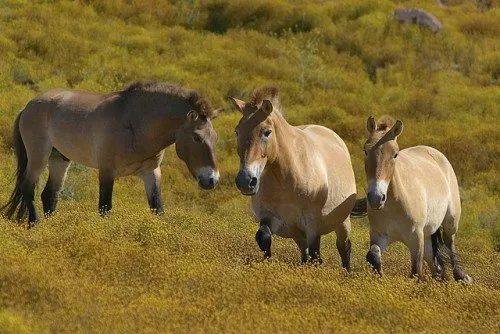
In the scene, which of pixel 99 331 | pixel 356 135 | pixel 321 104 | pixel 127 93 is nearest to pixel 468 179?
pixel 356 135

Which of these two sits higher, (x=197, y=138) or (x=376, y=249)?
(x=197, y=138)

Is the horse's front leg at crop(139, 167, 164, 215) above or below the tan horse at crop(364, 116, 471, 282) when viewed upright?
below

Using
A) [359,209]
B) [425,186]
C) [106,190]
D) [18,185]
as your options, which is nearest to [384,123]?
[425,186]

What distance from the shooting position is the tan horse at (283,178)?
10.2 meters

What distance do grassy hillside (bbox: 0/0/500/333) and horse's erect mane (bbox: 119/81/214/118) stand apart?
1.35 meters

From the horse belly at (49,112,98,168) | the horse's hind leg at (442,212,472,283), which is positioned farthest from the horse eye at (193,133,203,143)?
the horse's hind leg at (442,212,472,283)

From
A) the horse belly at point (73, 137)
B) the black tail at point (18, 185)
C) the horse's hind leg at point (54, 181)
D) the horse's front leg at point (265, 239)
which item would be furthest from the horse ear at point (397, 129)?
the black tail at point (18, 185)

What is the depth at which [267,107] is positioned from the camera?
1030cm

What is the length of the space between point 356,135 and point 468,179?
2.93m

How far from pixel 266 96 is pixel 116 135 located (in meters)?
2.91

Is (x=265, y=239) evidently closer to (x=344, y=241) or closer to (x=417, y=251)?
(x=417, y=251)

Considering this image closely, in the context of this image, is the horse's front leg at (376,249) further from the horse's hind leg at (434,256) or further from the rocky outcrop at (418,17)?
the rocky outcrop at (418,17)

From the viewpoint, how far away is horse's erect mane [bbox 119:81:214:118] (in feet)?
40.7

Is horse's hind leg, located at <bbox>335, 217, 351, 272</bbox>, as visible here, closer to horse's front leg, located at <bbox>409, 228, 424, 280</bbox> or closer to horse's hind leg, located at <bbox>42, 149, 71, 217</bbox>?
horse's front leg, located at <bbox>409, 228, 424, 280</bbox>
